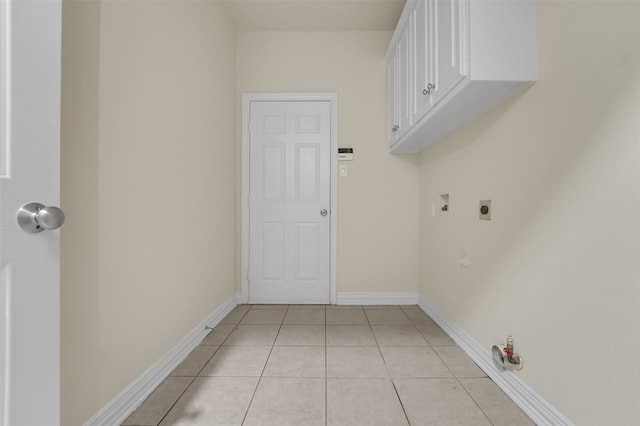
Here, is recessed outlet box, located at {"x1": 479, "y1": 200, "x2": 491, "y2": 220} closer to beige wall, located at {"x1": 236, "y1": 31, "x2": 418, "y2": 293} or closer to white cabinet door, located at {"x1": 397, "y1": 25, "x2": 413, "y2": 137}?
white cabinet door, located at {"x1": 397, "y1": 25, "x2": 413, "y2": 137}

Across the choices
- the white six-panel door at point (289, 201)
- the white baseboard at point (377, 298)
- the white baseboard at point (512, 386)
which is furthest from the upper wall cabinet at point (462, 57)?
the white baseboard at point (377, 298)

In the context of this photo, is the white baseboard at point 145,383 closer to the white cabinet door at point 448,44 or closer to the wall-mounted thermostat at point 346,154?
the wall-mounted thermostat at point 346,154

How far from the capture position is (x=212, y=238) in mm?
2453

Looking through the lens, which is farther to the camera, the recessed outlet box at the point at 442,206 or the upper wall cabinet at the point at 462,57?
the recessed outlet box at the point at 442,206

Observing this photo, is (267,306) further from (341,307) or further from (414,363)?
(414,363)

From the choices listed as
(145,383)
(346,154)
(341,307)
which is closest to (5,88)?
(145,383)

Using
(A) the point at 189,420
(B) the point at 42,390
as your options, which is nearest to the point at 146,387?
(A) the point at 189,420

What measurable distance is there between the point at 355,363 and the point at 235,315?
51.6 inches

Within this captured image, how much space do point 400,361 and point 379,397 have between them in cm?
41

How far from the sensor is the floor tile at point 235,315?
2.54 m

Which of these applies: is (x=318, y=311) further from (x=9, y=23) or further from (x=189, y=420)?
(x=9, y=23)

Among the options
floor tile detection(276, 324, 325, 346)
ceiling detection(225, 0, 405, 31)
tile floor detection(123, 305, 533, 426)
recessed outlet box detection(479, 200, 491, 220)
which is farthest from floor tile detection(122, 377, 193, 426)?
ceiling detection(225, 0, 405, 31)

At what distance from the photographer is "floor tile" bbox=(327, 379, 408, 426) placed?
1324 millimetres

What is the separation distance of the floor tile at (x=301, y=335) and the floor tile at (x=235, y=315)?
45 centimetres
